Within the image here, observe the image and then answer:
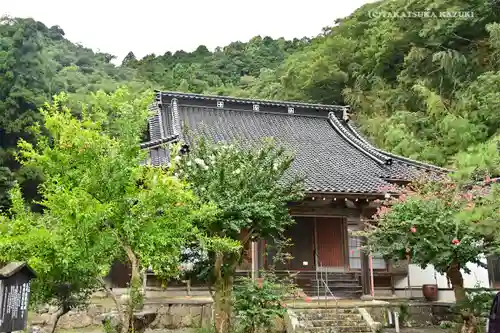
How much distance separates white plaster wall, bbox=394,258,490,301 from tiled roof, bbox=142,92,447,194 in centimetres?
336

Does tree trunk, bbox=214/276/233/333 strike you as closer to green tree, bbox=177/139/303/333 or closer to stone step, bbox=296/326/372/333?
green tree, bbox=177/139/303/333

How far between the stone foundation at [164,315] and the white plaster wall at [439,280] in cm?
699

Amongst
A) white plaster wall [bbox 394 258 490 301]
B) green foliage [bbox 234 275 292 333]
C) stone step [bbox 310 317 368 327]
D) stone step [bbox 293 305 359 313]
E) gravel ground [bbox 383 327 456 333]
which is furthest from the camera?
white plaster wall [bbox 394 258 490 301]

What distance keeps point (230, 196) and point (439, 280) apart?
1013cm

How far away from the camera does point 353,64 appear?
31.8 metres

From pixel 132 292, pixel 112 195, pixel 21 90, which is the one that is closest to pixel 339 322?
pixel 132 292

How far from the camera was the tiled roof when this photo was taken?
15.3 meters

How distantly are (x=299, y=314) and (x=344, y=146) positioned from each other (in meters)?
9.94

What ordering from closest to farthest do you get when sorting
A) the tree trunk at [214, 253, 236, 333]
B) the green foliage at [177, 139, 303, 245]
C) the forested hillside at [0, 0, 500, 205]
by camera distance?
the green foliage at [177, 139, 303, 245], the tree trunk at [214, 253, 236, 333], the forested hillside at [0, 0, 500, 205]

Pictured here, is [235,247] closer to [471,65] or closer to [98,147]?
[98,147]

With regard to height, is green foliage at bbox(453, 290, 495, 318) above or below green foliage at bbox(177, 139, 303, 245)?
below

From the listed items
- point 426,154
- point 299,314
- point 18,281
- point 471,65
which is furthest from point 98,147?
point 471,65

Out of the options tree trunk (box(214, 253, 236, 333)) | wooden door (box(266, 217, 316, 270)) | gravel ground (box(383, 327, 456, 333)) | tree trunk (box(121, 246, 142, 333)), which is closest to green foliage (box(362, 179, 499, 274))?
gravel ground (box(383, 327, 456, 333))

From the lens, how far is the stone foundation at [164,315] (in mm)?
11766
